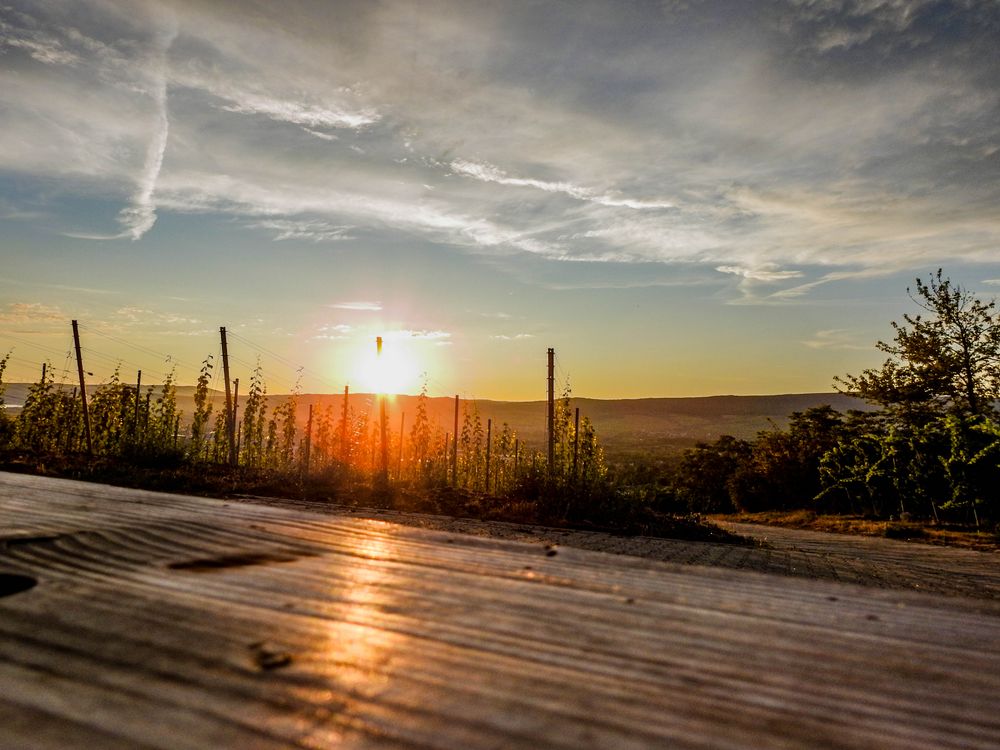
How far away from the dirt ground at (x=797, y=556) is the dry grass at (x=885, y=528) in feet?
5.79

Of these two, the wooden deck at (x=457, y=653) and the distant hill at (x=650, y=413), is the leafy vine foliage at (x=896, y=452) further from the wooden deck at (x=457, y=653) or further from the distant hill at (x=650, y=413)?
the distant hill at (x=650, y=413)

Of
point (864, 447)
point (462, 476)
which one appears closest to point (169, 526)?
point (864, 447)

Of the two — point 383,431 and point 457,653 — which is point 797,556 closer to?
point 457,653

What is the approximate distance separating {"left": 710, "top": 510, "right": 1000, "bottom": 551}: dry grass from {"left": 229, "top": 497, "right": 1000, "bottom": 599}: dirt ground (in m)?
1.76

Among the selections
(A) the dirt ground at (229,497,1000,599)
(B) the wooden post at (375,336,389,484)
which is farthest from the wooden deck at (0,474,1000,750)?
(B) the wooden post at (375,336,389,484)

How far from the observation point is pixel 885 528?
60.7 ft

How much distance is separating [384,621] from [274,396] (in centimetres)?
16831

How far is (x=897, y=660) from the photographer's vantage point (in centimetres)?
63

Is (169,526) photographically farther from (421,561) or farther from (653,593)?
(653,593)

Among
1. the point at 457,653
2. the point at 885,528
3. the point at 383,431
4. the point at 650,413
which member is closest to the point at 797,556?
the point at 885,528

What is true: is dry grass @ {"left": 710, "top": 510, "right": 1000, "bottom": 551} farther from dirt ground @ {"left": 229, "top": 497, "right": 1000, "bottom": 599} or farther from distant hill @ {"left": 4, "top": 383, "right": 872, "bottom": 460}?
distant hill @ {"left": 4, "top": 383, "right": 872, "bottom": 460}

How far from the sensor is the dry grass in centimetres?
1602

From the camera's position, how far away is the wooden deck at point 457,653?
0.45 meters

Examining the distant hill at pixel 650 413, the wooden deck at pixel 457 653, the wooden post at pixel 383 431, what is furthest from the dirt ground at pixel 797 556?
the distant hill at pixel 650 413
